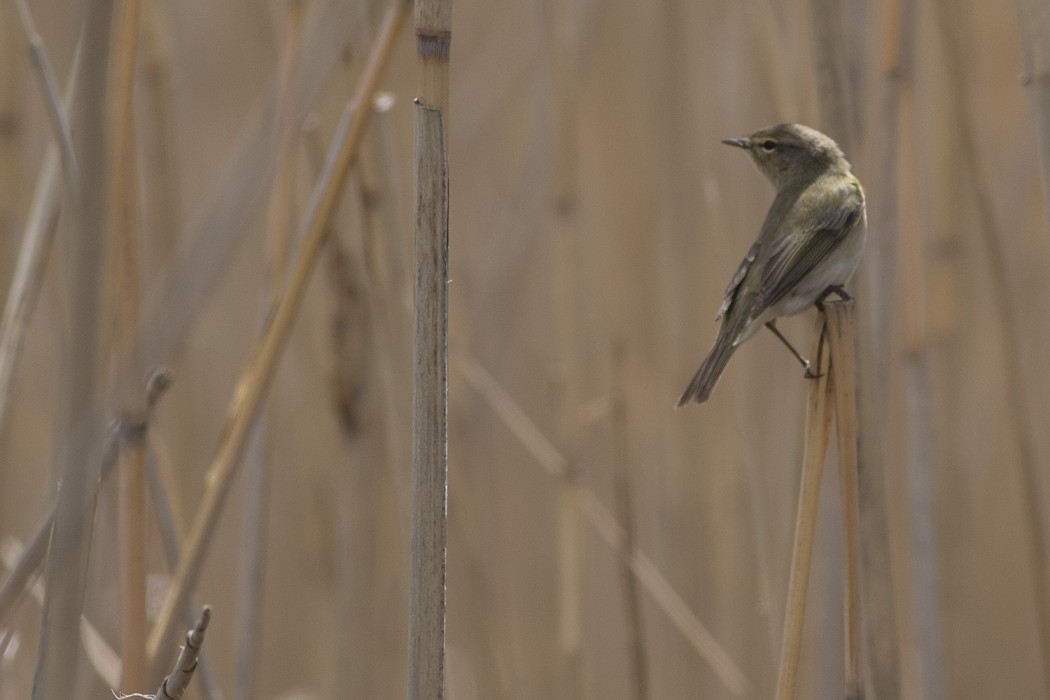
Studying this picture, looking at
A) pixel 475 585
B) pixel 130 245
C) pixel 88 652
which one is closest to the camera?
pixel 130 245

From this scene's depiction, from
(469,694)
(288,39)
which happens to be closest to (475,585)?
(469,694)

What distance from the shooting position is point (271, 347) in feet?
4.37

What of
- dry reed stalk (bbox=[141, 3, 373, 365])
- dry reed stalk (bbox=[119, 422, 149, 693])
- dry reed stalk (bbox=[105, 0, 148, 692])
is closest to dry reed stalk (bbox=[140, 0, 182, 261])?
dry reed stalk (bbox=[141, 3, 373, 365])

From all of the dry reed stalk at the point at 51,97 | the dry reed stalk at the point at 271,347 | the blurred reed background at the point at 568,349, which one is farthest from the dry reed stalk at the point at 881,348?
the dry reed stalk at the point at 51,97

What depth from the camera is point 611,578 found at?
3.09 meters

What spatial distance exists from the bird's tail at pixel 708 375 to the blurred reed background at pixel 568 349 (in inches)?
8.5

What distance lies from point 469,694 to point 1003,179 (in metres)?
1.88

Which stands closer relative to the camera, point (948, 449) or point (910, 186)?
point (910, 186)

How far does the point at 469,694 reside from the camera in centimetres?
279

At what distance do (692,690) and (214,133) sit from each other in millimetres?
2182

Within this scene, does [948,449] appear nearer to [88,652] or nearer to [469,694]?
[469,694]

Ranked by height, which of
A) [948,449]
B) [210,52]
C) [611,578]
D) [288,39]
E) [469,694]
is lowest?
[469,694]

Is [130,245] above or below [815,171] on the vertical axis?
below

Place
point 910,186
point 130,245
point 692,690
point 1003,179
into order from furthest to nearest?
1. point 1003,179
2. point 692,690
3. point 910,186
4. point 130,245
